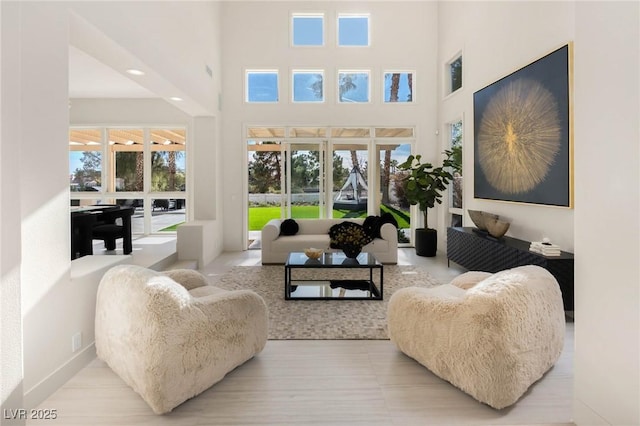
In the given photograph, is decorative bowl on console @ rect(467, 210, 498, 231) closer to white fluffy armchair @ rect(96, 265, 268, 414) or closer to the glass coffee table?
the glass coffee table

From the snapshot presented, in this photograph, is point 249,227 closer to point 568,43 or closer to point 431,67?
point 431,67

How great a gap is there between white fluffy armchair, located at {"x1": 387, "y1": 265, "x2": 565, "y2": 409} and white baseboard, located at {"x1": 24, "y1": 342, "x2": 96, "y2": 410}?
2.43 m

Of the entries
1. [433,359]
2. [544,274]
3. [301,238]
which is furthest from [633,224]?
[301,238]

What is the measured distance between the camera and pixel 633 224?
1.65 m

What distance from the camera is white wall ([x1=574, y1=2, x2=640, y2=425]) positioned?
1642mm

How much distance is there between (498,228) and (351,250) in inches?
75.1

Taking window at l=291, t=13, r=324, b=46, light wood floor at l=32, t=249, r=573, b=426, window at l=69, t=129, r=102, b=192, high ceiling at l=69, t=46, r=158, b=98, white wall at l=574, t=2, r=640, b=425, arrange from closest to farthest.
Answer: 1. white wall at l=574, t=2, r=640, b=425
2. light wood floor at l=32, t=249, r=573, b=426
3. high ceiling at l=69, t=46, r=158, b=98
4. window at l=291, t=13, r=324, b=46
5. window at l=69, t=129, r=102, b=192

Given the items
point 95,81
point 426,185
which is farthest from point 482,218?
point 95,81

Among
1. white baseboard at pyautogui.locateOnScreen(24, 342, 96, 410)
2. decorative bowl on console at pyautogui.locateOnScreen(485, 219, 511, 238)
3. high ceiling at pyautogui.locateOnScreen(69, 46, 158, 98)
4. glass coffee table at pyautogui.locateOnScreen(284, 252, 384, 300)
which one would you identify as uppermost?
high ceiling at pyautogui.locateOnScreen(69, 46, 158, 98)

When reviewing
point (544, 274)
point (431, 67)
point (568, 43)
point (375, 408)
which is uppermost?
point (431, 67)

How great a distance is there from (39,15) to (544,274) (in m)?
3.72

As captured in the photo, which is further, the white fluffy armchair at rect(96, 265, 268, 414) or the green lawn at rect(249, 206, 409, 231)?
the green lawn at rect(249, 206, 409, 231)

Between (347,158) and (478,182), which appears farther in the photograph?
(347,158)

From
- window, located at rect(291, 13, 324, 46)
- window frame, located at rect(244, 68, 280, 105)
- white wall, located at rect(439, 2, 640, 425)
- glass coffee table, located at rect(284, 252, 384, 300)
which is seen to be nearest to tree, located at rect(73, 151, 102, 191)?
window frame, located at rect(244, 68, 280, 105)
